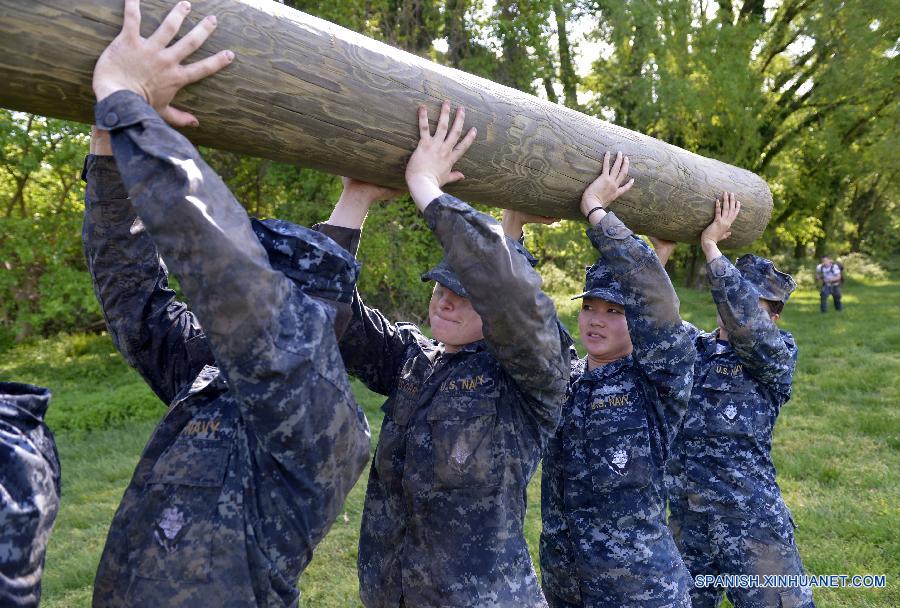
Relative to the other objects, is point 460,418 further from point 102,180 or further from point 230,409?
point 102,180

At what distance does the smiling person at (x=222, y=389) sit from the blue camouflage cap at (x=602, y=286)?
1.48 metres

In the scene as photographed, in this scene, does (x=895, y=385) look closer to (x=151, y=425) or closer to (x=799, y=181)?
(x=151, y=425)

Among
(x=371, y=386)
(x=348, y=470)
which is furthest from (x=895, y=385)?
(x=348, y=470)

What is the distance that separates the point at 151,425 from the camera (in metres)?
7.40

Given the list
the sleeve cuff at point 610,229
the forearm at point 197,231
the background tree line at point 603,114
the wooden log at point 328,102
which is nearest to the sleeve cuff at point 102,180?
the wooden log at point 328,102

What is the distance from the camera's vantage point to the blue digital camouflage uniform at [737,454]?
3.36 metres

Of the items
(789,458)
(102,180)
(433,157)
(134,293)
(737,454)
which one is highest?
(433,157)

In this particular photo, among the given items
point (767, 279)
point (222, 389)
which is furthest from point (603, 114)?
point (222, 389)

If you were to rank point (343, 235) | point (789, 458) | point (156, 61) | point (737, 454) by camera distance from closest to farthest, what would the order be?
point (156, 61), point (343, 235), point (737, 454), point (789, 458)

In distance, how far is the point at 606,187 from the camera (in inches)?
105

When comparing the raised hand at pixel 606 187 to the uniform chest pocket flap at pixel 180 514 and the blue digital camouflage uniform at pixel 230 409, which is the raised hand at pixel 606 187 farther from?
the uniform chest pocket flap at pixel 180 514

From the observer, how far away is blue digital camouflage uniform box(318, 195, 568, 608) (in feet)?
6.79

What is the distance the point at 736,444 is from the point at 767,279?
3.12 feet

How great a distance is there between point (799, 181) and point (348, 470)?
76.3ft
